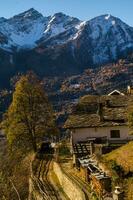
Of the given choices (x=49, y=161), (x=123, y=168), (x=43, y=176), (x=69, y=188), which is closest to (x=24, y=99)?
(x=49, y=161)

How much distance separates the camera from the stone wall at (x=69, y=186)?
Result: 132 feet

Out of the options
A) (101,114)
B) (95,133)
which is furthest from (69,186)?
(101,114)

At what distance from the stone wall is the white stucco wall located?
8.44 metres

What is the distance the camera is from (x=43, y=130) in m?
67.7

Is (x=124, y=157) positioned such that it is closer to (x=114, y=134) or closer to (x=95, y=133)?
(x=114, y=134)

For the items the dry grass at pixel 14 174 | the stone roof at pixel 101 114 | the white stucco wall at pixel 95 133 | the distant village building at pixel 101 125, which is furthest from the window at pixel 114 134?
the dry grass at pixel 14 174

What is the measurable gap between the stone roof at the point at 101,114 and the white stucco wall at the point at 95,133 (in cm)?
61

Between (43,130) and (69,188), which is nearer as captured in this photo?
(69,188)

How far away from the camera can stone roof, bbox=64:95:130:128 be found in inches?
2409

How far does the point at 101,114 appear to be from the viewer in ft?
202

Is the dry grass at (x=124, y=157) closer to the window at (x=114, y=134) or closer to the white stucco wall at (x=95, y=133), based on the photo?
the white stucco wall at (x=95, y=133)

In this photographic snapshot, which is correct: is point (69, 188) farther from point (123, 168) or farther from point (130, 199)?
point (130, 199)

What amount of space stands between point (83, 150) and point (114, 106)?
32.2 ft

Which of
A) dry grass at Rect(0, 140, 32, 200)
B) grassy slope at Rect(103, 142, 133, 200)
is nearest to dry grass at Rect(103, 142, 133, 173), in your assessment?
grassy slope at Rect(103, 142, 133, 200)
